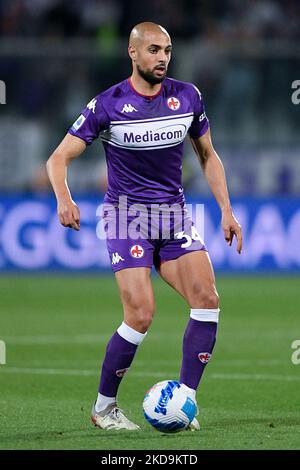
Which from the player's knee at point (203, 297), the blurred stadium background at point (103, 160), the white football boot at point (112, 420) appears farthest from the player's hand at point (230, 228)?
the blurred stadium background at point (103, 160)

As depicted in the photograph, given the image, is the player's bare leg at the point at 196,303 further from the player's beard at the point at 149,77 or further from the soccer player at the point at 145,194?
the player's beard at the point at 149,77

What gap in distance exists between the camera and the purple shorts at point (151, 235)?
7.20 m

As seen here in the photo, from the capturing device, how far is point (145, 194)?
7312 millimetres

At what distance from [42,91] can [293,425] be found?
11708 millimetres

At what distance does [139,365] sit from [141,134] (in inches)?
144

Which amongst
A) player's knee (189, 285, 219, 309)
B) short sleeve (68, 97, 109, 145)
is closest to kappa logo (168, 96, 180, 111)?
short sleeve (68, 97, 109, 145)

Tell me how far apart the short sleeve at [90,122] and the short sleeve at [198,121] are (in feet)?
1.99

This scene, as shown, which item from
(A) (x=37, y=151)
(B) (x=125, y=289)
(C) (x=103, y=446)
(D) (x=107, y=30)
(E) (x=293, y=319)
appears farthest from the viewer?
(D) (x=107, y=30)

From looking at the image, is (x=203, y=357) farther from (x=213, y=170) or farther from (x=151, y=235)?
(x=213, y=170)

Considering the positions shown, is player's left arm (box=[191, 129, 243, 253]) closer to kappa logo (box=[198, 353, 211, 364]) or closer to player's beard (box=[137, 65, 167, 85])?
player's beard (box=[137, 65, 167, 85])

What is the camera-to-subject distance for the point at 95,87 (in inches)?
710

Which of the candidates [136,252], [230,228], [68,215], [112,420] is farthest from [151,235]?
[112,420]
